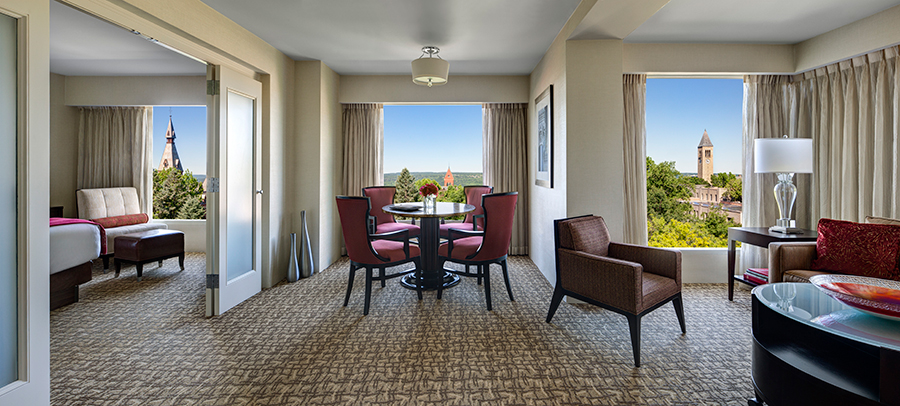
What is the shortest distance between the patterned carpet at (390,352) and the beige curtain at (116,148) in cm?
251

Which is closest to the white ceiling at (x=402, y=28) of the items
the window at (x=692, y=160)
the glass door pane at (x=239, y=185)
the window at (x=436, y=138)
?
the glass door pane at (x=239, y=185)

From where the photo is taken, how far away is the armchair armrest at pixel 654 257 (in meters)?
2.60

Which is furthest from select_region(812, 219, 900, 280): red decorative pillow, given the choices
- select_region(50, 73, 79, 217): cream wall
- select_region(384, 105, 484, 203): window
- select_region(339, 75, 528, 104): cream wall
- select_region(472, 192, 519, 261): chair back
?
select_region(50, 73, 79, 217): cream wall

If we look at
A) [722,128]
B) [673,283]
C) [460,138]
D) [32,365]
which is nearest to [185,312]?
[32,365]

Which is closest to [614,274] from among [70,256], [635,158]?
[635,158]

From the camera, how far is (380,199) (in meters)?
4.79

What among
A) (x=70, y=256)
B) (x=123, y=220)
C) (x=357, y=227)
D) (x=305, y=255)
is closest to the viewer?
(x=357, y=227)

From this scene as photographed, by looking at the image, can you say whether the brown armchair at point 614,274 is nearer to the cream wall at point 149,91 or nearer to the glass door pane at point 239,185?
the glass door pane at point 239,185

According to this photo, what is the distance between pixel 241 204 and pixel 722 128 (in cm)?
520

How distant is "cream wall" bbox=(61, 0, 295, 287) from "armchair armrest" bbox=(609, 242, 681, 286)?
10.9ft

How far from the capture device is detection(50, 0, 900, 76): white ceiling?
9.69 feet

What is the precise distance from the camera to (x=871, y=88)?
126 inches

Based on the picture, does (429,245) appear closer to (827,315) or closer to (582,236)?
(582,236)

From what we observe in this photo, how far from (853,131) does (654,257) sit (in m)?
2.38
